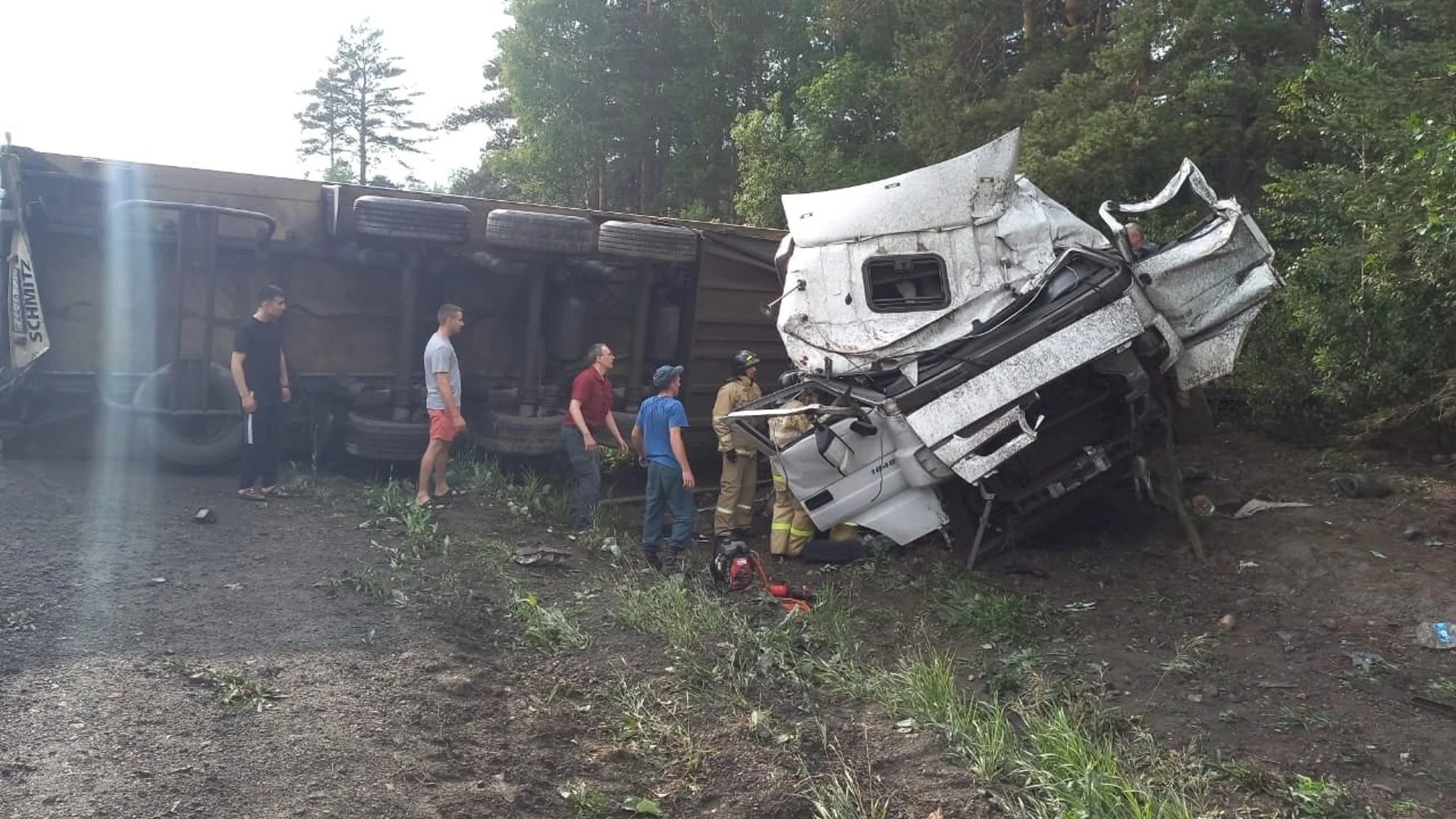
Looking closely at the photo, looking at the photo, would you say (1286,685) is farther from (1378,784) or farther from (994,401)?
(994,401)

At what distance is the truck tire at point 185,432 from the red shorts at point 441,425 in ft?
4.46

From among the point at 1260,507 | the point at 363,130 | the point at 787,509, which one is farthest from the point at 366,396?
the point at 363,130

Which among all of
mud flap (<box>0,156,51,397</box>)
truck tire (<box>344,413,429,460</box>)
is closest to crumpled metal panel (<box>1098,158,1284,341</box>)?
truck tire (<box>344,413,429,460</box>)

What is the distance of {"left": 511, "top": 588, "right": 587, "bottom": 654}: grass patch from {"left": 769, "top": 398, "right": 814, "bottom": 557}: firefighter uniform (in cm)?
209

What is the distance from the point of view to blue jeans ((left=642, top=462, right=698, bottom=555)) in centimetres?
679

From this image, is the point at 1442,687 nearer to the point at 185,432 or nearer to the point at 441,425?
the point at 441,425

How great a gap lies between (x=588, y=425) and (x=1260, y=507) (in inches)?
171

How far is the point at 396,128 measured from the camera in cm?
5284

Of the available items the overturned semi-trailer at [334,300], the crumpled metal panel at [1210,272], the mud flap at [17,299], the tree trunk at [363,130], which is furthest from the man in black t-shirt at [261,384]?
the tree trunk at [363,130]

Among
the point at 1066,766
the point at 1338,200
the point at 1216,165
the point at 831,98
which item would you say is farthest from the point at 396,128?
the point at 1066,766

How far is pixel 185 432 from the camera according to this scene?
7.68 meters

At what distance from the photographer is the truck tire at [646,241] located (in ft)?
27.7

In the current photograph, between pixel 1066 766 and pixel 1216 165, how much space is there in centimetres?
966

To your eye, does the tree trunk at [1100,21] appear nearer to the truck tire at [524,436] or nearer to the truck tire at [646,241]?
the truck tire at [646,241]
